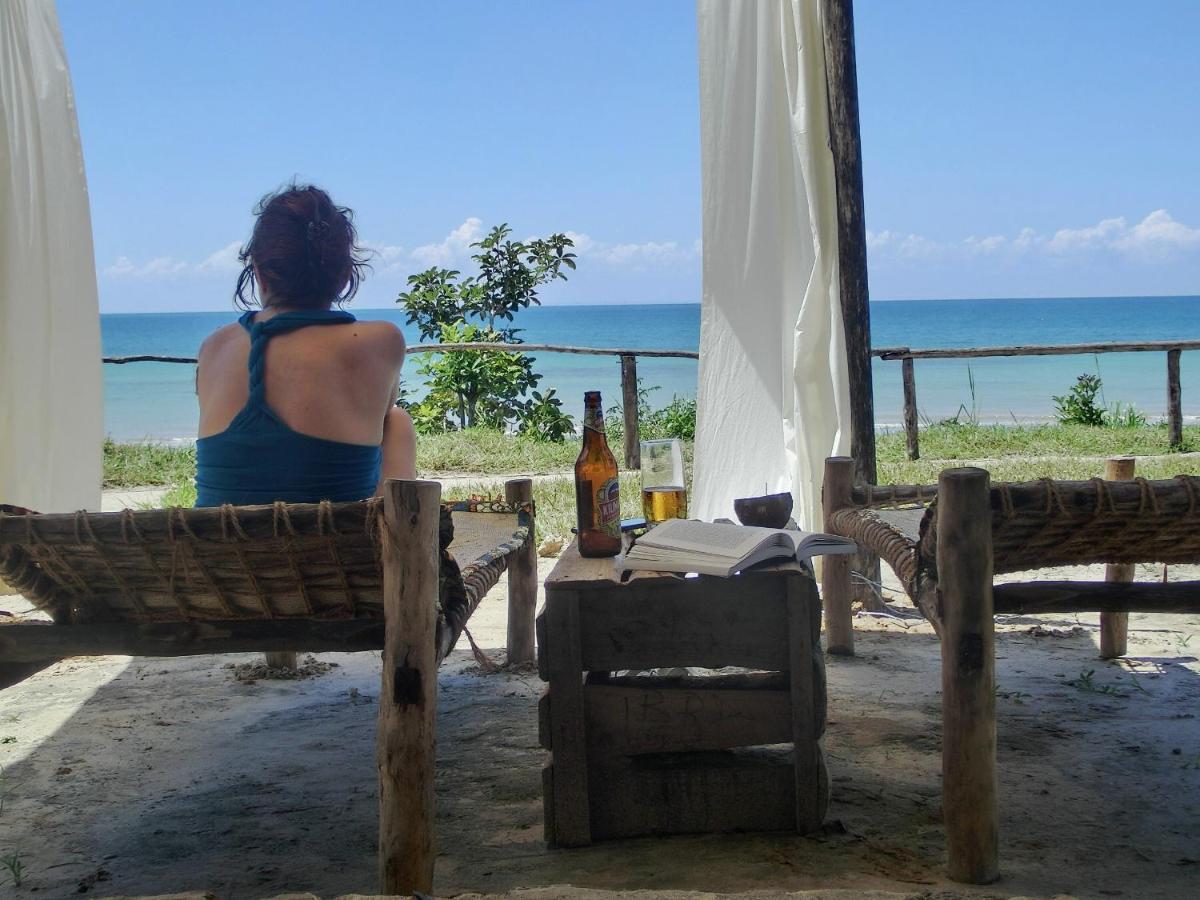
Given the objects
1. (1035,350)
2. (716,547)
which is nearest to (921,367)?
(1035,350)

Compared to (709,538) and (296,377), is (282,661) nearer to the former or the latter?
(296,377)

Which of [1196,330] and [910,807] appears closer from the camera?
[910,807]

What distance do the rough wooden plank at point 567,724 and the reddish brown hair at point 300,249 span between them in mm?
1009

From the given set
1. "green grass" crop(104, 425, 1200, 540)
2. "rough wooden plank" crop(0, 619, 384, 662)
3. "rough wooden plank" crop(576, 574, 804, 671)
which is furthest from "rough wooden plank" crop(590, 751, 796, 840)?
"green grass" crop(104, 425, 1200, 540)

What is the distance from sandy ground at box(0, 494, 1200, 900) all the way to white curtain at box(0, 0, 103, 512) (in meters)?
0.94

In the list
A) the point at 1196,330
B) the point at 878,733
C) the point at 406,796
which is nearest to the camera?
the point at 406,796

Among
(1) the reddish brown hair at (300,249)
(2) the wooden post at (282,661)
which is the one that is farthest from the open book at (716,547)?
(2) the wooden post at (282,661)

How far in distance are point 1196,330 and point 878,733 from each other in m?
54.2

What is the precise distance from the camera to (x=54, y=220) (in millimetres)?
4180

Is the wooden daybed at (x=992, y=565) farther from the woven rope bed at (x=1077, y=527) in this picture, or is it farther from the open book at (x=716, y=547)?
the open book at (x=716, y=547)

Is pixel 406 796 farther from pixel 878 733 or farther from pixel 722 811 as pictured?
pixel 878 733

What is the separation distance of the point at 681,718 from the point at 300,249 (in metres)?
1.36

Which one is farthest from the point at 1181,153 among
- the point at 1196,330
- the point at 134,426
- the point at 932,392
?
the point at 134,426

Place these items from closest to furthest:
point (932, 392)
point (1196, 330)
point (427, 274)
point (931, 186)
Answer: point (427, 274)
point (932, 392)
point (1196, 330)
point (931, 186)
